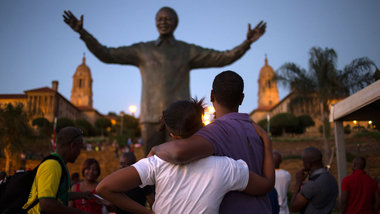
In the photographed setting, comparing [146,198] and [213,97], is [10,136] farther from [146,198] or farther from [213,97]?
[213,97]

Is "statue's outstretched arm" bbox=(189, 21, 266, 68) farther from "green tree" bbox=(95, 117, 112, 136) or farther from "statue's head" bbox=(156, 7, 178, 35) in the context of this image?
"green tree" bbox=(95, 117, 112, 136)

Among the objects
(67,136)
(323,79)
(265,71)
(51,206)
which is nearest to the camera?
(51,206)

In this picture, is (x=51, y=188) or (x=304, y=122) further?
(x=304, y=122)

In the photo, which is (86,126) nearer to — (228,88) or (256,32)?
(256,32)

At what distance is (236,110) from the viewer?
76.5 inches

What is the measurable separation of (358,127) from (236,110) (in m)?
3.90

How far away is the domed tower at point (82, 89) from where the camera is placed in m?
102

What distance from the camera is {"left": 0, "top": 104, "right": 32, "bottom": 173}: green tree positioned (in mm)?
22656

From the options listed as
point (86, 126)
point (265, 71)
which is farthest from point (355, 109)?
point (265, 71)

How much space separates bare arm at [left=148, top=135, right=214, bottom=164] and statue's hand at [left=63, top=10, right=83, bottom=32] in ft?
8.32

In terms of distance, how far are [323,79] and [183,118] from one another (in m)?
19.9

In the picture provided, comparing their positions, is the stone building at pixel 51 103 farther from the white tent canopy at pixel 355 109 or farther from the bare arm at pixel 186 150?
the bare arm at pixel 186 150

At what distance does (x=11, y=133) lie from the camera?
23203 mm

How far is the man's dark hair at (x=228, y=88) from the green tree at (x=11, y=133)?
77.8ft
